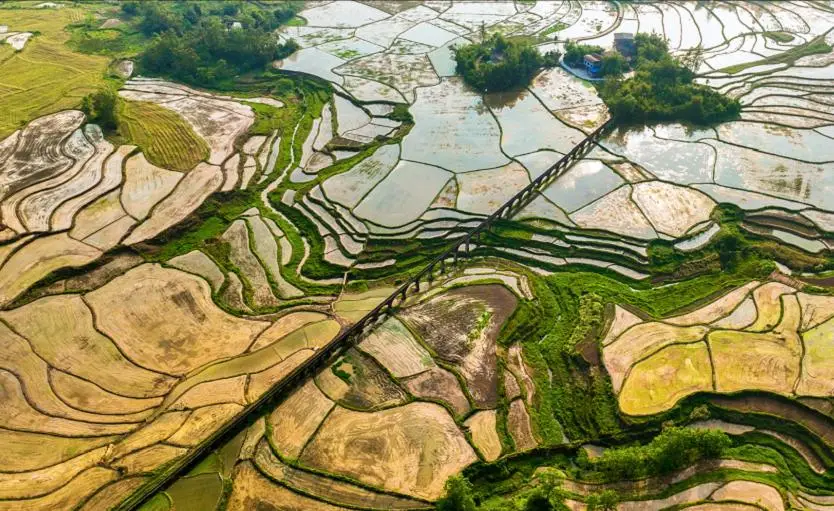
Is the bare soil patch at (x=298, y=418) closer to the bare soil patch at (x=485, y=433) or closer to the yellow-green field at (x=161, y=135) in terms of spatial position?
the bare soil patch at (x=485, y=433)

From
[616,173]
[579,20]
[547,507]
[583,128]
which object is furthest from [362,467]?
[579,20]

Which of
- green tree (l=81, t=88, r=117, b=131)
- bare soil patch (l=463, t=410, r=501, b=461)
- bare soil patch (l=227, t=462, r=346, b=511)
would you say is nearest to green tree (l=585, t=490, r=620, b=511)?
bare soil patch (l=463, t=410, r=501, b=461)

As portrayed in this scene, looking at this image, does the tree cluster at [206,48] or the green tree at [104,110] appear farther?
the tree cluster at [206,48]

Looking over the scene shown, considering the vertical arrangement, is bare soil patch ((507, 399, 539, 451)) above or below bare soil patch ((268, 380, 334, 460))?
above

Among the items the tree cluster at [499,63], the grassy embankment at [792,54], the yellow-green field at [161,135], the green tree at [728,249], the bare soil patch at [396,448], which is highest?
the grassy embankment at [792,54]

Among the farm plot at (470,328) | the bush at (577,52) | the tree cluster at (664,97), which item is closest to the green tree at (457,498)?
the farm plot at (470,328)

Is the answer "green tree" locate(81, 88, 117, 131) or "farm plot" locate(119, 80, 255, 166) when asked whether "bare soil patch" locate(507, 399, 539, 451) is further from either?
"green tree" locate(81, 88, 117, 131)

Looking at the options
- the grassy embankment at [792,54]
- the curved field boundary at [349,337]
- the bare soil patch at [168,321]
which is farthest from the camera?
the grassy embankment at [792,54]
